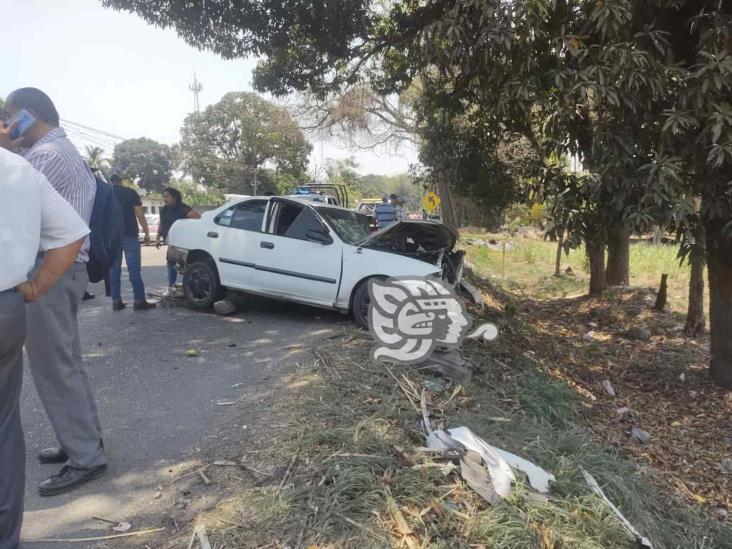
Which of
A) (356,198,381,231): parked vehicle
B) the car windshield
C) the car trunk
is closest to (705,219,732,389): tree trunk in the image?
the car trunk

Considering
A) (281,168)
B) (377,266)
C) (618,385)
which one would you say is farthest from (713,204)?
(281,168)

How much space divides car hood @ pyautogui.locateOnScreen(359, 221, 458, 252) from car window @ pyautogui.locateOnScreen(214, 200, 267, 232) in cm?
154

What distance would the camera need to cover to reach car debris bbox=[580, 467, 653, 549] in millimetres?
2877

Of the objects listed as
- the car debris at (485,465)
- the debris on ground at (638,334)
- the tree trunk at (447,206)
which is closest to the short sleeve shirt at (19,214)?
the car debris at (485,465)

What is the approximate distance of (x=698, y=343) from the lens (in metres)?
7.84

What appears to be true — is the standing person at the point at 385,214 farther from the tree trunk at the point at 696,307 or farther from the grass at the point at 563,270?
the tree trunk at the point at 696,307

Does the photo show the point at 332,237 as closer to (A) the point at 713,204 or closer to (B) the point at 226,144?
(A) the point at 713,204

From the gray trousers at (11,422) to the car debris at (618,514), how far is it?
10.2 feet

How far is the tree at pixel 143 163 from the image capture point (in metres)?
55.6

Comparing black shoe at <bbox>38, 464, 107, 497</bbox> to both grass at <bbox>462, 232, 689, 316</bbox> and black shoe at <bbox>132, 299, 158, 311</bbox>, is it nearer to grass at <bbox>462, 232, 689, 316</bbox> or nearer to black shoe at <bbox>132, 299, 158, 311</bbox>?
black shoe at <bbox>132, 299, 158, 311</bbox>

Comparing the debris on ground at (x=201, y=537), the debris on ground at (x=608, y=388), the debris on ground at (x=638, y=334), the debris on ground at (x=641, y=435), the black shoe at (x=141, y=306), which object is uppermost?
the black shoe at (x=141, y=306)

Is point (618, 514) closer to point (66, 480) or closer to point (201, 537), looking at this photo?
point (201, 537)

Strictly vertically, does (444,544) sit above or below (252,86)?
below

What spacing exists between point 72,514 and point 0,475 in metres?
0.63
